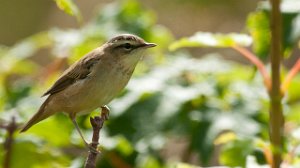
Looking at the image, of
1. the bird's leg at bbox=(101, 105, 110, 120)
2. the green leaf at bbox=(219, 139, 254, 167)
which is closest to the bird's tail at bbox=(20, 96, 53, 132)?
the bird's leg at bbox=(101, 105, 110, 120)

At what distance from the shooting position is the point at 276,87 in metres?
3.33

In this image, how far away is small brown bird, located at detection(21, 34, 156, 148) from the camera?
142 inches

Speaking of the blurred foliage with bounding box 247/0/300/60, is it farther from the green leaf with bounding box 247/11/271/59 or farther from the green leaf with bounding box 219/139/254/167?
the green leaf with bounding box 219/139/254/167

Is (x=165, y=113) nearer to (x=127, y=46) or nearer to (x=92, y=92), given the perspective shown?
(x=127, y=46)

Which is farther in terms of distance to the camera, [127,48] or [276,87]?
[127,48]

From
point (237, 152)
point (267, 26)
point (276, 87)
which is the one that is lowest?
point (237, 152)

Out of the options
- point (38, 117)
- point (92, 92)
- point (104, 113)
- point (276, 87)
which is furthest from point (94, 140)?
point (38, 117)

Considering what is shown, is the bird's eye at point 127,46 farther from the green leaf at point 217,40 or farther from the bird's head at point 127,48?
the green leaf at point 217,40

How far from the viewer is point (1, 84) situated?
17.4 ft

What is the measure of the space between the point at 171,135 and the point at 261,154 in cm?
79

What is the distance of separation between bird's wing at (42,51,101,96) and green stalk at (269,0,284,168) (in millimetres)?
950

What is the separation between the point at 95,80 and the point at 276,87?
89 centimetres

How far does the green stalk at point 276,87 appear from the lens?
3.28 meters

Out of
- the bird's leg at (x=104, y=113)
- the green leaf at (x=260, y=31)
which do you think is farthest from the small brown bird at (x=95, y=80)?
the green leaf at (x=260, y=31)
